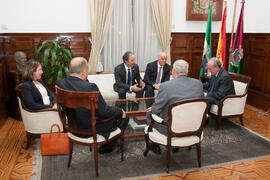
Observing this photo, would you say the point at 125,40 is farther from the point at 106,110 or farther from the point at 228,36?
the point at 106,110

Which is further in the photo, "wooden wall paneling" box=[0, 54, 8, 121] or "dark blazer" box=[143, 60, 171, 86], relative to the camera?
"dark blazer" box=[143, 60, 171, 86]

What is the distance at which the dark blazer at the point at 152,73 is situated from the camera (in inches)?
187

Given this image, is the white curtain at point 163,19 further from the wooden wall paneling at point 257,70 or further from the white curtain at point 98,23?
the wooden wall paneling at point 257,70

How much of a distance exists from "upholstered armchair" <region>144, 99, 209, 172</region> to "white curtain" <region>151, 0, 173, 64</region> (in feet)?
10.2

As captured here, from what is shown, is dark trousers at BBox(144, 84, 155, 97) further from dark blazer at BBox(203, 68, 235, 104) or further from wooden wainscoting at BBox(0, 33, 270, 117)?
wooden wainscoting at BBox(0, 33, 270, 117)

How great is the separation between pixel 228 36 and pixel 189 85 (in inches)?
154

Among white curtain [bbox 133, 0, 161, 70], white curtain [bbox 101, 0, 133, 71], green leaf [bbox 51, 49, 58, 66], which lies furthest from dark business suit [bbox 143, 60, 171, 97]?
green leaf [bbox 51, 49, 58, 66]

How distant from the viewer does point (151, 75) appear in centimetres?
484

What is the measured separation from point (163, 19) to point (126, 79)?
1705mm

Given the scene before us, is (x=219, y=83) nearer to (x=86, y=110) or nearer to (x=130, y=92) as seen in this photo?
(x=130, y=92)

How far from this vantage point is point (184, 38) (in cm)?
566

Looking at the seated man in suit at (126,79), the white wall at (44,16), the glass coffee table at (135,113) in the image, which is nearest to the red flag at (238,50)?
the seated man in suit at (126,79)

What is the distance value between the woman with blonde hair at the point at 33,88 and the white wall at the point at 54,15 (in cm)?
185

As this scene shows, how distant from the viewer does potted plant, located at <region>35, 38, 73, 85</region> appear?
440cm
